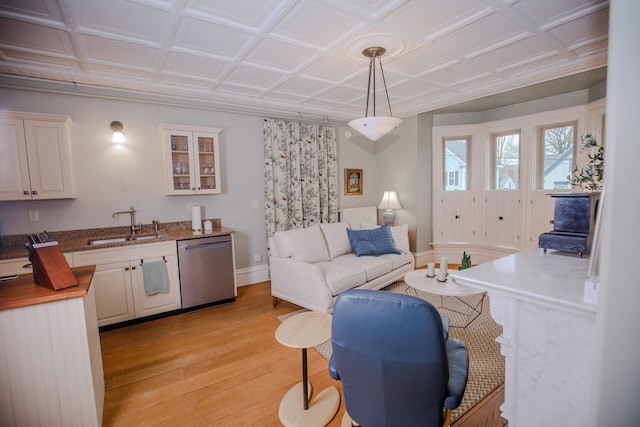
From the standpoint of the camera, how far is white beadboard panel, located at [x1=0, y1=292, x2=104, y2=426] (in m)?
1.49

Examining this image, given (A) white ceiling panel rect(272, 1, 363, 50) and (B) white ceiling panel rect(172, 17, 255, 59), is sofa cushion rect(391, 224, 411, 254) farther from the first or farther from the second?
(B) white ceiling panel rect(172, 17, 255, 59)

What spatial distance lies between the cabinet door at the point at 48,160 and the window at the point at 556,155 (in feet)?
20.9

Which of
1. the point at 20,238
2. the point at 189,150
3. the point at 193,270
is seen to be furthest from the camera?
the point at 189,150

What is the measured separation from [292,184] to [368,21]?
285 centimetres

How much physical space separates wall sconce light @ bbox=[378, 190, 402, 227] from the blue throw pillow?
50.3 inches

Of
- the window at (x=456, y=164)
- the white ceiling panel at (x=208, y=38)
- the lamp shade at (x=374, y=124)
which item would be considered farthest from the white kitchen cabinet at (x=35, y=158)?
the window at (x=456, y=164)

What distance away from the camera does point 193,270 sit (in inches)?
138

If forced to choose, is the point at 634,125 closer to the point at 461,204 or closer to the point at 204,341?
the point at 204,341

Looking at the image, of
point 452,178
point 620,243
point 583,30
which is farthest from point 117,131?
point 452,178

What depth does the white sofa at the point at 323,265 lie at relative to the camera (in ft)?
10.2

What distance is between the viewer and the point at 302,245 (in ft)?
11.8

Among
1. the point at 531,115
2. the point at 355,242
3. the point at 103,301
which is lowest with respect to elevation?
the point at 103,301

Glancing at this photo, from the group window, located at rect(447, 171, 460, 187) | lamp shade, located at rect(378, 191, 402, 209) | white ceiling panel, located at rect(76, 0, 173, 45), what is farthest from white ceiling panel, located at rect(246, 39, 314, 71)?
window, located at rect(447, 171, 460, 187)

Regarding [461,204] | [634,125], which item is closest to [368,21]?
[634,125]
